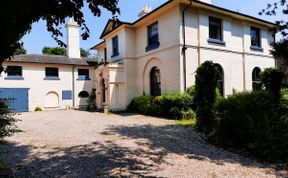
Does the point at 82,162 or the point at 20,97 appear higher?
the point at 20,97

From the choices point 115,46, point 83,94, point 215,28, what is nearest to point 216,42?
point 215,28

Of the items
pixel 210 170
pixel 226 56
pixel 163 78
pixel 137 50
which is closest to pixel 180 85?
pixel 163 78

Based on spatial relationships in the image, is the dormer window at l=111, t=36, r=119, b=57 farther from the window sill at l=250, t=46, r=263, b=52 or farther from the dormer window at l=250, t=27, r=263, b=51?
the dormer window at l=250, t=27, r=263, b=51

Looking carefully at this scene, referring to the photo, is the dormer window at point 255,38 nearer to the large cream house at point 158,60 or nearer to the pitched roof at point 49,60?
the large cream house at point 158,60

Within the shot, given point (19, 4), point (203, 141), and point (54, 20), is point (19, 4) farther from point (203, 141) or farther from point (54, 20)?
point (203, 141)

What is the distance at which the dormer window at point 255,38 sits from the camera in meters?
20.4

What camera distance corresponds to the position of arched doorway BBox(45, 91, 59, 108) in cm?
2530

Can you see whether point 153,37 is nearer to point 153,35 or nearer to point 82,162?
point 153,35

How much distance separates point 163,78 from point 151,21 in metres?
4.86

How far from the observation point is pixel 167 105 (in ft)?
49.0

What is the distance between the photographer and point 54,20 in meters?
3.94

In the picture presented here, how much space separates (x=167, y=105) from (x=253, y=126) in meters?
7.45

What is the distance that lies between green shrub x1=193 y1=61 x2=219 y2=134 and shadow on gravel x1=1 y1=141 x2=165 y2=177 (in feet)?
12.6

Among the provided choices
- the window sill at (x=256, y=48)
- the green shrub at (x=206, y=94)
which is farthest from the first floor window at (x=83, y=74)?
the green shrub at (x=206, y=94)
